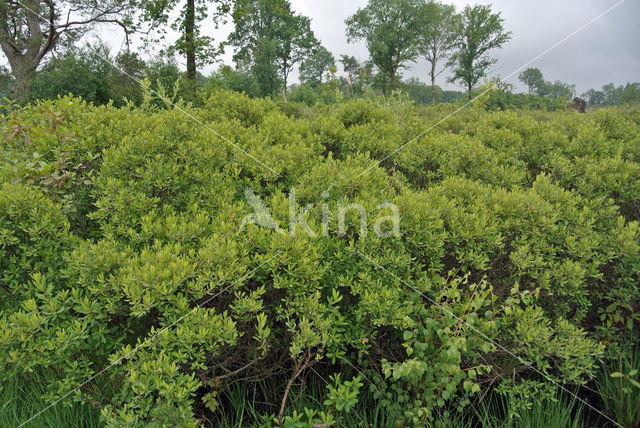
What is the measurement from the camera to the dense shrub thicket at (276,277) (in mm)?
2197

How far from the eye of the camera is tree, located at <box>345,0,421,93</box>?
45.8 metres

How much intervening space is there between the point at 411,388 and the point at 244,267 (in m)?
1.42

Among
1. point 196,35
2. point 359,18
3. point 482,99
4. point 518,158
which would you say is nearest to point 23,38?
point 196,35

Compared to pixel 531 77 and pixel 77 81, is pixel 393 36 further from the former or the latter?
pixel 77 81

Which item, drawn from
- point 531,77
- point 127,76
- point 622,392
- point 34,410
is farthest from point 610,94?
point 127,76

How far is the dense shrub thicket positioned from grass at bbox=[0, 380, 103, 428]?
0.46 feet

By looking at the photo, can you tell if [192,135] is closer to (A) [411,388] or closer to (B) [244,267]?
(B) [244,267]

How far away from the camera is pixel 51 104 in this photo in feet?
11.3

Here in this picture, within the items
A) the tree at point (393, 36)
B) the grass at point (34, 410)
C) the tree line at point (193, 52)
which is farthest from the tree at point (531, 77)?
the tree at point (393, 36)

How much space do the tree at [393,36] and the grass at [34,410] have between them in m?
46.2

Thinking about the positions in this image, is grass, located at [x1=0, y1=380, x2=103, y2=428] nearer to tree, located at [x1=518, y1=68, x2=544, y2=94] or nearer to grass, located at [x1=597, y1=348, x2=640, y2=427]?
grass, located at [x1=597, y1=348, x2=640, y2=427]

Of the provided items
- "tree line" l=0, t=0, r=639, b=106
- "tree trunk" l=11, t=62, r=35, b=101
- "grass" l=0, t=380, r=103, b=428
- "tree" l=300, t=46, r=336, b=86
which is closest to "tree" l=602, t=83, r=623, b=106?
"tree line" l=0, t=0, r=639, b=106

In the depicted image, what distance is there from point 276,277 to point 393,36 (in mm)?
49408

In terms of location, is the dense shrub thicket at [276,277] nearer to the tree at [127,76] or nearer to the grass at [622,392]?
the grass at [622,392]
